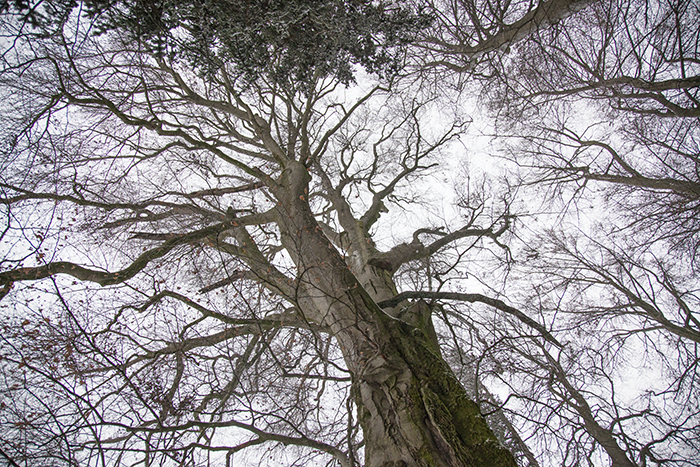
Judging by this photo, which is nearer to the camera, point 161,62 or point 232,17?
point 232,17

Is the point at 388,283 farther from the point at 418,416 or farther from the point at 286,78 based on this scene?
the point at 286,78

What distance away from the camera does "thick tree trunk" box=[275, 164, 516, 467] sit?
2.18m

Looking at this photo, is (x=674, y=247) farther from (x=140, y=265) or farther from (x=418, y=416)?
(x=140, y=265)

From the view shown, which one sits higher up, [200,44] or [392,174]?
Answer: [392,174]

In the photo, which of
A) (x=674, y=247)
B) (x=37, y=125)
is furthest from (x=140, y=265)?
(x=674, y=247)

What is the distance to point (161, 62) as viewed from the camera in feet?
11.3

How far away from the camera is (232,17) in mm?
2260

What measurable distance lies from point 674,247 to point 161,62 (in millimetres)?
6001

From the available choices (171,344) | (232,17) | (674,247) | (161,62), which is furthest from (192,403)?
(674,247)

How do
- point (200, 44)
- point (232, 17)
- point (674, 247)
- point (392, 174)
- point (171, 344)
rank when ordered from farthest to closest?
point (392, 174) < point (674, 247) < point (171, 344) < point (200, 44) < point (232, 17)

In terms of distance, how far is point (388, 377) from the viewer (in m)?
2.57

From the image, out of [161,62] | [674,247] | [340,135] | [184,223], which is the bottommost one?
[674,247]

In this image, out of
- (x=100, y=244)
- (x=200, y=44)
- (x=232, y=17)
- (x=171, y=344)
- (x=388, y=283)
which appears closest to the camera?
(x=232, y=17)

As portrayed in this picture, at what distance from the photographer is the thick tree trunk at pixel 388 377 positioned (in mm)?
2176
